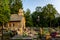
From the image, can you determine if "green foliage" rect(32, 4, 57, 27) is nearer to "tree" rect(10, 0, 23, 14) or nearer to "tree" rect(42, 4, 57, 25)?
"tree" rect(42, 4, 57, 25)

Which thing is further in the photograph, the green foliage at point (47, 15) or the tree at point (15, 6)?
the green foliage at point (47, 15)

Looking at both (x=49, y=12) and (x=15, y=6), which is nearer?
(x=15, y=6)

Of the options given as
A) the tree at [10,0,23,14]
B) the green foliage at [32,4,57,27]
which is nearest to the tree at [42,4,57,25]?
the green foliage at [32,4,57,27]

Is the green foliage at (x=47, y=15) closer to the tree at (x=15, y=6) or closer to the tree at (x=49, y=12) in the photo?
the tree at (x=49, y=12)

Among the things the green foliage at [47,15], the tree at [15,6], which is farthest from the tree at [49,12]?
the tree at [15,6]

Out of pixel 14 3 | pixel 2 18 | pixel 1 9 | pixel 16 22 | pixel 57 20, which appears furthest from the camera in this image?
pixel 57 20

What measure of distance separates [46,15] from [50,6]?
539cm

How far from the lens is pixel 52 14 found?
110m

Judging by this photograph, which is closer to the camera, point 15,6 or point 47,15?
point 15,6

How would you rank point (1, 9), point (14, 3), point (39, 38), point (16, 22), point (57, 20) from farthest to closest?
point (57, 20)
point (14, 3)
point (16, 22)
point (1, 9)
point (39, 38)

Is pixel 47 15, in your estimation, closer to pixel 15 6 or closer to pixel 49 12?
pixel 49 12

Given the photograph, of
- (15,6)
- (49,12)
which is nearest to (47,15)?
(49,12)

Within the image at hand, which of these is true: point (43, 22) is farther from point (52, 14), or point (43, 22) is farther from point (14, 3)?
point (14, 3)

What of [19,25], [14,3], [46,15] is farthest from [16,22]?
[46,15]
